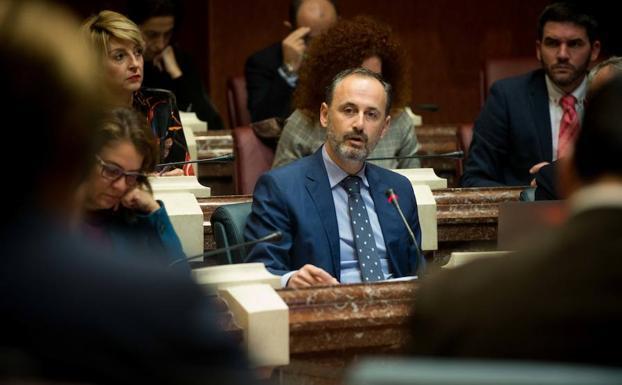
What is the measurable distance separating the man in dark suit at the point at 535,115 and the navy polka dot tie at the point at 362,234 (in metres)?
1.07

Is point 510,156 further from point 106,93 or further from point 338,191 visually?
point 106,93

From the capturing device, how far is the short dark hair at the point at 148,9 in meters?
5.21

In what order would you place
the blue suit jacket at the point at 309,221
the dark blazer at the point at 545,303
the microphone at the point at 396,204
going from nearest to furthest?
1. the dark blazer at the point at 545,303
2. the microphone at the point at 396,204
3. the blue suit jacket at the point at 309,221

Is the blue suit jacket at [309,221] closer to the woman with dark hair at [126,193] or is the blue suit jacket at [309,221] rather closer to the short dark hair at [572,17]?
the woman with dark hair at [126,193]

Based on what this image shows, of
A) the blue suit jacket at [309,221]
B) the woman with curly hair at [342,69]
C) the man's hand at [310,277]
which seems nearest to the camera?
the man's hand at [310,277]

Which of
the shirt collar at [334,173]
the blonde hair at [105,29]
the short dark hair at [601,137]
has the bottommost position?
the shirt collar at [334,173]

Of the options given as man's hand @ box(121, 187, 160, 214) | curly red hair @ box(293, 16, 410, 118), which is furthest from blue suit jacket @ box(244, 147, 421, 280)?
curly red hair @ box(293, 16, 410, 118)

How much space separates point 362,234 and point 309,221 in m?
0.15

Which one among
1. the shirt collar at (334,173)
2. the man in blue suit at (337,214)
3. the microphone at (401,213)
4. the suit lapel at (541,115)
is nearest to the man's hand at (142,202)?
the man in blue suit at (337,214)

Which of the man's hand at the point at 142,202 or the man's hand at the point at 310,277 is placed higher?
the man's hand at the point at 142,202

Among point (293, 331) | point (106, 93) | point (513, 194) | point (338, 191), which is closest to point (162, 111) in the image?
point (338, 191)

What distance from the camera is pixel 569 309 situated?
1.37 meters

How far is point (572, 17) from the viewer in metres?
4.70

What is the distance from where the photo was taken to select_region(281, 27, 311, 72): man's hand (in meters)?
5.43
